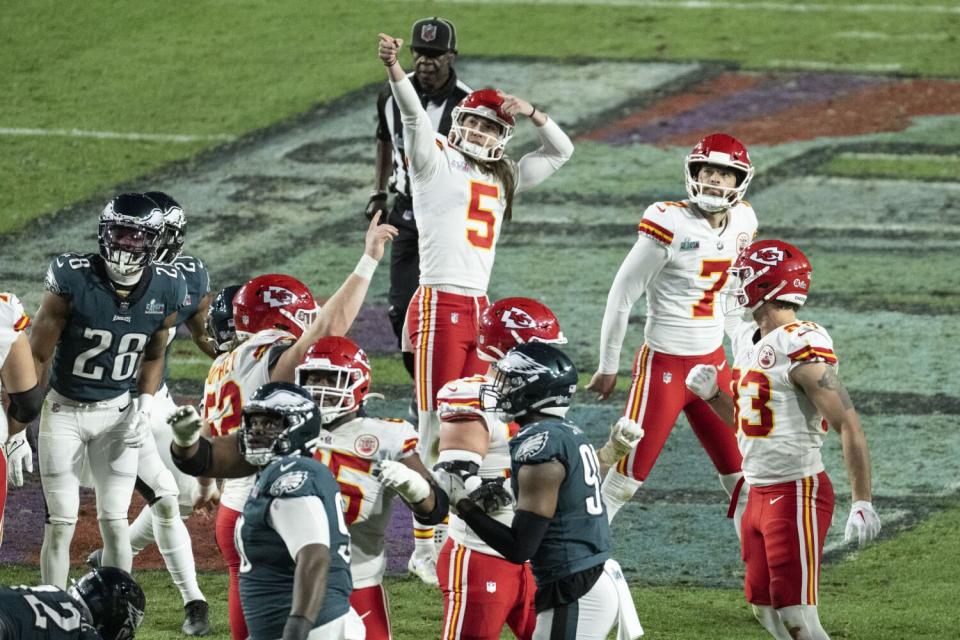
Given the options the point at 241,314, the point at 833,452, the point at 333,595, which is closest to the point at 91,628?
the point at 333,595

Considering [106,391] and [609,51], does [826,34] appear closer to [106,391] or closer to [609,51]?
[609,51]

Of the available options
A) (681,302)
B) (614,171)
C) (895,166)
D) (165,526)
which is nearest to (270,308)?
(165,526)

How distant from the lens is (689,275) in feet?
25.7

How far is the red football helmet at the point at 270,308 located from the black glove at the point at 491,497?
4.08ft

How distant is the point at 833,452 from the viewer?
9.80 m

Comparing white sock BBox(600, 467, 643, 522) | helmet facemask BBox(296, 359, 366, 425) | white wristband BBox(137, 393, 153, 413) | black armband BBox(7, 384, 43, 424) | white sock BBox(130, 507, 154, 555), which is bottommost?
white sock BBox(130, 507, 154, 555)

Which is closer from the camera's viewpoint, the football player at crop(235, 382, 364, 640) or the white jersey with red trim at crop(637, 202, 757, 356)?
the football player at crop(235, 382, 364, 640)

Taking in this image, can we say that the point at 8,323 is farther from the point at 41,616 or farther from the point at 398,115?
the point at 398,115

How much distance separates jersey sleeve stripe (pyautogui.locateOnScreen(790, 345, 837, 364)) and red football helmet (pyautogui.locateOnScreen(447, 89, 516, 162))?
2.13 metres

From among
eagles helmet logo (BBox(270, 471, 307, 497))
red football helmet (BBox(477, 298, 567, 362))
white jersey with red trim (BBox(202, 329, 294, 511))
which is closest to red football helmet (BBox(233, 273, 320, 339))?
white jersey with red trim (BBox(202, 329, 294, 511))

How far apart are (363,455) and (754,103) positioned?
1177 cm

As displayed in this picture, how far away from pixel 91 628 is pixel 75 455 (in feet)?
7.40

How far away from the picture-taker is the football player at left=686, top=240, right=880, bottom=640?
6379mm

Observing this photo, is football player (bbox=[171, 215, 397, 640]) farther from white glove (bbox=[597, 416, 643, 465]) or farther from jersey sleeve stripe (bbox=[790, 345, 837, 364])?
jersey sleeve stripe (bbox=[790, 345, 837, 364])
